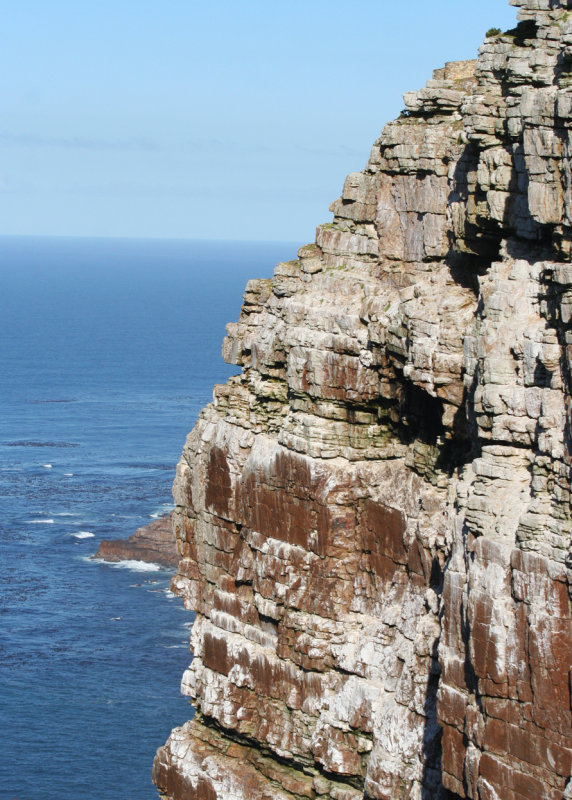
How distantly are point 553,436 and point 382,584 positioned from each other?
14.2 m

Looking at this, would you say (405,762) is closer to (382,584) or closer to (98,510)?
(382,584)

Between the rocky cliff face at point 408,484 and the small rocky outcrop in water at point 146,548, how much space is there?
106174 millimetres

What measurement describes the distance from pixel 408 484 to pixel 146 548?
394 feet

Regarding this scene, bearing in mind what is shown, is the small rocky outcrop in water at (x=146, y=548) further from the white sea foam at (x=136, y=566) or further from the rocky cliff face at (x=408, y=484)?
the rocky cliff face at (x=408, y=484)

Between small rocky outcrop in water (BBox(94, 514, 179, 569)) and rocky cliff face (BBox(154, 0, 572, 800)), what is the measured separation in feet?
348

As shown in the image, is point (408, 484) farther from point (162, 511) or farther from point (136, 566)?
point (162, 511)

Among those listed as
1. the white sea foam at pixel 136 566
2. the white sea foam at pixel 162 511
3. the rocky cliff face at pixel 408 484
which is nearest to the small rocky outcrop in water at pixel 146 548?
the white sea foam at pixel 136 566

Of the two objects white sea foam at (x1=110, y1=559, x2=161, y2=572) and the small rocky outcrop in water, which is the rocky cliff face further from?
the small rocky outcrop in water

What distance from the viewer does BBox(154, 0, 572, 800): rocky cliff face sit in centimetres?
4053

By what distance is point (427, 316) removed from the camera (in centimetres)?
4766

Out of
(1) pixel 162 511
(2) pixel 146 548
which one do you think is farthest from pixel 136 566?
(1) pixel 162 511

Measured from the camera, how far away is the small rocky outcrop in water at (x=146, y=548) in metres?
168

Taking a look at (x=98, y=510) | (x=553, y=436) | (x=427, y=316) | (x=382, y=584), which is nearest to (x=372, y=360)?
(x=427, y=316)

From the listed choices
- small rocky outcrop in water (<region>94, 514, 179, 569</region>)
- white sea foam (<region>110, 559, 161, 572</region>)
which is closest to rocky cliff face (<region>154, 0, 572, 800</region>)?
white sea foam (<region>110, 559, 161, 572</region>)
